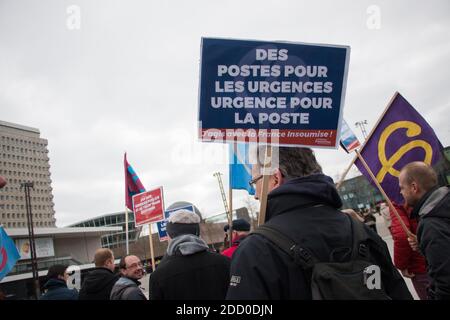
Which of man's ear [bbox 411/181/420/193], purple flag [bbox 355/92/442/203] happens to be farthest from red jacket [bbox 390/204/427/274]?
man's ear [bbox 411/181/420/193]

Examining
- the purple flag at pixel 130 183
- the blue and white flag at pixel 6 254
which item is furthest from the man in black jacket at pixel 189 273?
the purple flag at pixel 130 183

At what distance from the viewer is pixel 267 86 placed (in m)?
2.41

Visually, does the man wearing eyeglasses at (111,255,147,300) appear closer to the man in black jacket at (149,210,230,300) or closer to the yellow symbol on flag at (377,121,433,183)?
the man in black jacket at (149,210,230,300)

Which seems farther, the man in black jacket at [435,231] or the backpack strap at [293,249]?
the man in black jacket at [435,231]

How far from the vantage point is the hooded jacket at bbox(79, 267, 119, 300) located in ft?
14.2

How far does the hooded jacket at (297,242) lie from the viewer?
1.46 metres

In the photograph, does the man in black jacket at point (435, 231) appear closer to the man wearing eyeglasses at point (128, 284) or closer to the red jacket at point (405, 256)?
the red jacket at point (405, 256)

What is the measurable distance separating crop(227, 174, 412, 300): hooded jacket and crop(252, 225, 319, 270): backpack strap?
17mm

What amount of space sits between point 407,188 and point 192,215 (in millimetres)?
1873

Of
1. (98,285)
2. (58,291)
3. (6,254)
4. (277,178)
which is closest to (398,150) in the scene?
(277,178)

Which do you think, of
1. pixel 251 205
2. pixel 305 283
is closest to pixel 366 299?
pixel 305 283

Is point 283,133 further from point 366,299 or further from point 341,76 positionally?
point 366,299

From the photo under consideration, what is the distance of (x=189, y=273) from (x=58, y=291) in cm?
244

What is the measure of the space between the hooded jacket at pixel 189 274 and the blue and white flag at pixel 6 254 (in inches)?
139
